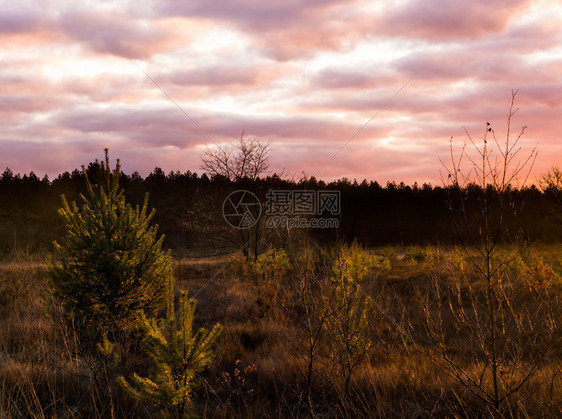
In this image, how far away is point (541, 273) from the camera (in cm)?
994

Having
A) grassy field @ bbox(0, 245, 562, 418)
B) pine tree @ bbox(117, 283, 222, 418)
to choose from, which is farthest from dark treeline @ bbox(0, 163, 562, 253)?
A: pine tree @ bbox(117, 283, 222, 418)

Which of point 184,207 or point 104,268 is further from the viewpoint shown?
A: point 184,207

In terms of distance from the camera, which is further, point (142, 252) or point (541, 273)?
point (541, 273)

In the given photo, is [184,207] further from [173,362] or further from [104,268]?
[173,362]

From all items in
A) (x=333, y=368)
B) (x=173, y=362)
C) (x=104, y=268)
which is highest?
(x=104, y=268)

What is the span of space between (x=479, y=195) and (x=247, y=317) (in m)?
6.99

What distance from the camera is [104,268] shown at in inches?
216

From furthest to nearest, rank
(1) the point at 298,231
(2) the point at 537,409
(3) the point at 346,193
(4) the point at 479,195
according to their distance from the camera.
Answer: (3) the point at 346,193 < (1) the point at 298,231 < (2) the point at 537,409 < (4) the point at 479,195

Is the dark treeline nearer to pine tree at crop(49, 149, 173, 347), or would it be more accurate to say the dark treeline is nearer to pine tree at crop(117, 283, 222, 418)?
pine tree at crop(49, 149, 173, 347)

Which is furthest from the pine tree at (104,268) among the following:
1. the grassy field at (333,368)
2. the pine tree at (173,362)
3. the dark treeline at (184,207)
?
the dark treeline at (184,207)

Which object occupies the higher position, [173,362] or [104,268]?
[104,268]

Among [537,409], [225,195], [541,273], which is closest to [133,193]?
[225,195]

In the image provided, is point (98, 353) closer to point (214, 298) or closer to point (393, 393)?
point (393, 393)

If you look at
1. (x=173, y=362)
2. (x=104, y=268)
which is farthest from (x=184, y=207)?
(x=173, y=362)
